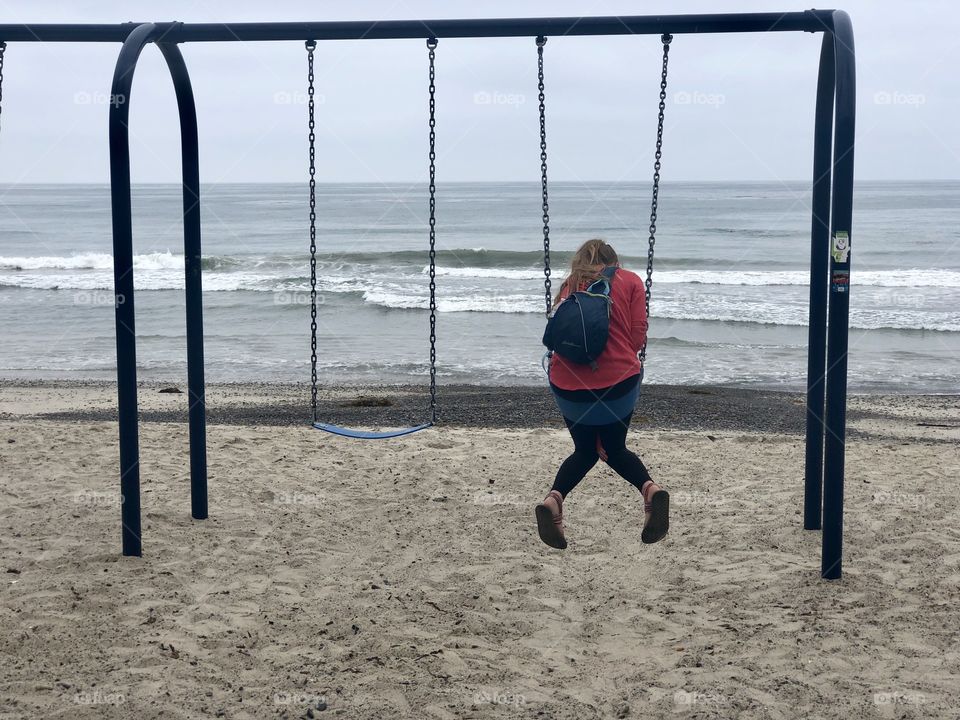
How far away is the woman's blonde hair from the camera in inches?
171

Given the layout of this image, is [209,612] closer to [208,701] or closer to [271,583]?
[271,583]

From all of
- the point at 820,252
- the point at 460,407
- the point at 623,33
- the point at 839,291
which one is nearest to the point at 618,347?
the point at 839,291

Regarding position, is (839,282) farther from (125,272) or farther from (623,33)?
(125,272)

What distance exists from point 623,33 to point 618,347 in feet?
4.72

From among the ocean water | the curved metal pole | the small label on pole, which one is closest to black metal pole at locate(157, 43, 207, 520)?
the curved metal pole

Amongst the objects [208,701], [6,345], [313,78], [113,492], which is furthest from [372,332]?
[208,701]

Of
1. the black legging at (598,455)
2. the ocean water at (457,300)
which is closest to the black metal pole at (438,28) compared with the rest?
the black legging at (598,455)

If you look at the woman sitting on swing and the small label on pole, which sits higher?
the small label on pole

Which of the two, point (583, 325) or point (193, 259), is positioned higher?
point (193, 259)

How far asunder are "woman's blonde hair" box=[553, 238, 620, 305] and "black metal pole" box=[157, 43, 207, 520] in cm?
197

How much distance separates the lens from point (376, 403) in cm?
976

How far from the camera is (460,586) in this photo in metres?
4.65

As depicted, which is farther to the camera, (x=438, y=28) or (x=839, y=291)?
(x=438, y=28)

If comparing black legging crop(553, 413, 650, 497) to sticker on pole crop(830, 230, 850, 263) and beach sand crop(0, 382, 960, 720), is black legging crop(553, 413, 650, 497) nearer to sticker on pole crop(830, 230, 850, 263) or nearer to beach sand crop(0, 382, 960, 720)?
beach sand crop(0, 382, 960, 720)
